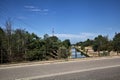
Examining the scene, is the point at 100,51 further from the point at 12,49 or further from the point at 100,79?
the point at 100,79

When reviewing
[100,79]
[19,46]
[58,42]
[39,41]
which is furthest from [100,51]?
[100,79]

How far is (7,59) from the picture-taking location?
19.0 meters

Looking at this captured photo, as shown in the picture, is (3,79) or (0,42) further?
(0,42)

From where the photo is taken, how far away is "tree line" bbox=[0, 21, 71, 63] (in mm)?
19438

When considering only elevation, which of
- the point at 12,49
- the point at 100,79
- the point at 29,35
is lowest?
the point at 100,79

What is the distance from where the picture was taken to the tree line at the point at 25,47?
19.4 m

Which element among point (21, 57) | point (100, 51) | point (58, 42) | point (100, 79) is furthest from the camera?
point (100, 51)

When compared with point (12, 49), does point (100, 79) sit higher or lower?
lower

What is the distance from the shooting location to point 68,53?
2388 centimetres

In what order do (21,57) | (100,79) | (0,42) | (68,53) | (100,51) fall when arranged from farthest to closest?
(100,51) → (68,53) → (21,57) → (0,42) → (100,79)

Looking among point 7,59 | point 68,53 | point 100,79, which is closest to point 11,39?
point 7,59

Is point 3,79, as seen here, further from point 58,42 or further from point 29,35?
point 58,42

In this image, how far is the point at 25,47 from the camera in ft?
73.9

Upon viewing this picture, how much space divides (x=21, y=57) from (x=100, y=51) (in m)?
13.7
